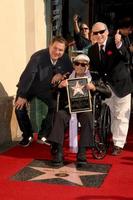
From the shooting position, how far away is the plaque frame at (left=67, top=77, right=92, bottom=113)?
5.52m

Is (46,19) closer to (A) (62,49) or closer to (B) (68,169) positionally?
(A) (62,49)

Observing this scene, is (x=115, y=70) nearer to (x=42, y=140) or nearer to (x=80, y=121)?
(x=80, y=121)

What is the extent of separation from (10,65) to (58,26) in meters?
1.66

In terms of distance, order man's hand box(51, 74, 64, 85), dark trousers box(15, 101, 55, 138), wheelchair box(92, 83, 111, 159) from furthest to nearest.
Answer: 1. dark trousers box(15, 101, 55, 138)
2. wheelchair box(92, 83, 111, 159)
3. man's hand box(51, 74, 64, 85)

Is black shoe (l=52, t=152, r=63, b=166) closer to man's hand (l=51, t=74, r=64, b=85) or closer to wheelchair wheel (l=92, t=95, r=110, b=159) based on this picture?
wheelchair wheel (l=92, t=95, r=110, b=159)

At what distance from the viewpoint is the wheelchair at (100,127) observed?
5.81 metres

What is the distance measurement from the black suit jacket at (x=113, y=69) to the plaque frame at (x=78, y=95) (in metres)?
0.57

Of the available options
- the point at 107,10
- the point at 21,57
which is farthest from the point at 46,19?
the point at 107,10

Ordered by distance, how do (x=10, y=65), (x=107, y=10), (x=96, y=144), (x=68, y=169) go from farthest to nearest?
(x=107, y=10), (x=10, y=65), (x=96, y=144), (x=68, y=169)

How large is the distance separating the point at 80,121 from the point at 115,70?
2.92ft

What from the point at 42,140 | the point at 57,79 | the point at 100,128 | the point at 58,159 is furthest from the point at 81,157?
the point at 42,140

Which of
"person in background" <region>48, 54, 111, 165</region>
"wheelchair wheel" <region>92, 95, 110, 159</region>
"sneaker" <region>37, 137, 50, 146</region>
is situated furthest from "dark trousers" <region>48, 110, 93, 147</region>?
"sneaker" <region>37, 137, 50, 146</region>

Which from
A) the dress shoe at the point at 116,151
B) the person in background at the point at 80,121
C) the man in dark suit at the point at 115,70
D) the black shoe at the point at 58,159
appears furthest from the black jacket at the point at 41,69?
the dress shoe at the point at 116,151

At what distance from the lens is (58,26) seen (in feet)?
26.9
